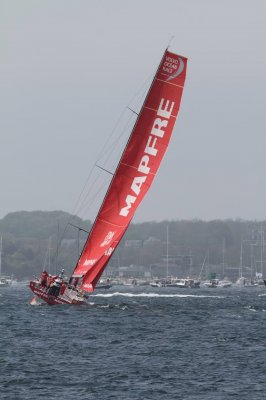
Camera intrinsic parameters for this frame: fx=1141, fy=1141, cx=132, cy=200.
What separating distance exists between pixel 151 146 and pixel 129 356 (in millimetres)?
22097

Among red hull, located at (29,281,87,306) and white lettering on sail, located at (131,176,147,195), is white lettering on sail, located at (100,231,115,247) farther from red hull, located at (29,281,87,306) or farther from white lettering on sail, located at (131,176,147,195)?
red hull, located at (29,281,87,306)

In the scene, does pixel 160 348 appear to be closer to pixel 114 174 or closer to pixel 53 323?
pixel 53 323

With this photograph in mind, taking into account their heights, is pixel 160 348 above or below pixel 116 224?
below

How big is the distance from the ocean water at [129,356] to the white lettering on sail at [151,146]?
5.80 m

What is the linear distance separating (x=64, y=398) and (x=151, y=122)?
3044 cm

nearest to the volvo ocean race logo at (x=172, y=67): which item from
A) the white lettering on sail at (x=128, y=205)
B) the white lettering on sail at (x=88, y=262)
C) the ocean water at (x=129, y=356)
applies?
the white lettering on sail at (x=128, y=205)

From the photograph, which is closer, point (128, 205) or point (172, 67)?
point (172, 67)

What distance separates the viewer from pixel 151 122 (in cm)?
5709

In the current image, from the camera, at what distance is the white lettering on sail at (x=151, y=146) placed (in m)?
57.2

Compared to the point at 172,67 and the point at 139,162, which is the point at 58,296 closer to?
the point at 139,162

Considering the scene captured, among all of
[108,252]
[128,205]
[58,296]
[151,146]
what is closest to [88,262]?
[108,252]

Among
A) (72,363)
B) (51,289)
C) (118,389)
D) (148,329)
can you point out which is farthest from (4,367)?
(51,289)

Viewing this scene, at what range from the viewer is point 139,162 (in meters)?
57.1

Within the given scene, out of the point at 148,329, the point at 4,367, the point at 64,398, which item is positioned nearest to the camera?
the point at 64,398
